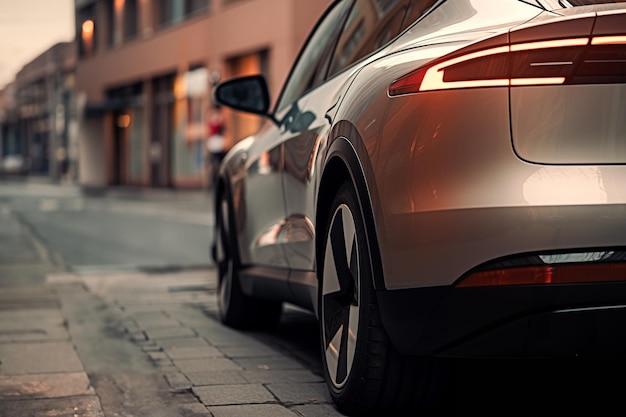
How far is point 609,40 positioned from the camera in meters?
3.19

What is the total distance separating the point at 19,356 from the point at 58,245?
8.02 meters

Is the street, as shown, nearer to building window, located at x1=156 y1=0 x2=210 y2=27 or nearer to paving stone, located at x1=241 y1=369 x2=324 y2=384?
paving stone, located at x1=241 y1=369 x2=324 y2=384

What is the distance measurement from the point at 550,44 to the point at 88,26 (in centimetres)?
5168

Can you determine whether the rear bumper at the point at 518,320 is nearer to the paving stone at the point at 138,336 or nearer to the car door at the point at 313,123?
the car door at the point at 313,123

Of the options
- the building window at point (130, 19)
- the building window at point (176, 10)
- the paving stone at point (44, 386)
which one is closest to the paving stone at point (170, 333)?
the paving stone at point (44, 386)

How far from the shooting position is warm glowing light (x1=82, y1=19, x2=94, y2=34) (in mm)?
52438

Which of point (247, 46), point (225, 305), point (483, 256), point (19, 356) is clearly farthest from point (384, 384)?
point (247, 46)

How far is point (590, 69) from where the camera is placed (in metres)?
3.24

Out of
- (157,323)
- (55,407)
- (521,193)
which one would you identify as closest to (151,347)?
(157,323)

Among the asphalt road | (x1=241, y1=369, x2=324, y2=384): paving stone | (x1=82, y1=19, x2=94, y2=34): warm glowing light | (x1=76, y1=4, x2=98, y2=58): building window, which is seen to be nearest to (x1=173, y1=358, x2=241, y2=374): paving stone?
(x1=241, y1=369, x2=324, y2=384): paving stone

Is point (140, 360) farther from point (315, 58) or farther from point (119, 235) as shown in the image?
point (119, 235)

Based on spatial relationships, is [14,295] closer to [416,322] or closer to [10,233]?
[416,322]

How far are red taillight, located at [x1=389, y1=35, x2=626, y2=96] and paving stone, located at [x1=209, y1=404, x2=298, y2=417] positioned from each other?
130cm

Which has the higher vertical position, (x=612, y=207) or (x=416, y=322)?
(x=612, y=207)
